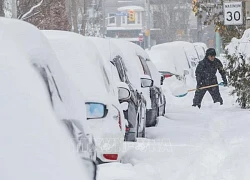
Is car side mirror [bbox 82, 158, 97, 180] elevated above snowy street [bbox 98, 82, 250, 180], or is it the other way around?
car side mirror [bbox 82, 158, 97, 180]

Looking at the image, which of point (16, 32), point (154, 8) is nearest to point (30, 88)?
point (16, 32)

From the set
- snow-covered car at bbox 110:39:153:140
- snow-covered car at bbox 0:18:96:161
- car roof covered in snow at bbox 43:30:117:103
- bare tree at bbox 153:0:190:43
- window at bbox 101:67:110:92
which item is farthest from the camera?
bare tree at bbox 153:0:190:43

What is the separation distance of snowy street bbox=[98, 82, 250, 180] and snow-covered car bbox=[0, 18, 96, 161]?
23cm

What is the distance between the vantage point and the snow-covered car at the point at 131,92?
356 inches

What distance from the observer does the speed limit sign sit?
16.9 meters

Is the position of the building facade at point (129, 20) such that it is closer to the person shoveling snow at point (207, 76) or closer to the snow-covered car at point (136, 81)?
the person shoveling snow at point (207, 76)

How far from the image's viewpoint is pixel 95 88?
6844 millimetres

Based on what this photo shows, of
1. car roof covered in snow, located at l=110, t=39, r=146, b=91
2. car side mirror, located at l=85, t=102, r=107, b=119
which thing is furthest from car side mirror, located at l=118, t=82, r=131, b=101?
car roof covered in snow, located at l=110, t=39, r=146, b=91

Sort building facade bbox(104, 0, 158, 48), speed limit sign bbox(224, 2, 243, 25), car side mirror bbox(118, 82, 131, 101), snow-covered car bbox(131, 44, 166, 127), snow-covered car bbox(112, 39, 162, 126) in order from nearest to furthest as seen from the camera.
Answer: car side mirror bbox(118, 82, 131, 101), snow-covered car bbox(112, 39, 162, 126), snow-covered car bbox(131, 44, 166, 127), speed limit sign bbox(224, 2, 243, 25), building facade bbox(104, 0, 158, 48)

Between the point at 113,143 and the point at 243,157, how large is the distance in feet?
7.61

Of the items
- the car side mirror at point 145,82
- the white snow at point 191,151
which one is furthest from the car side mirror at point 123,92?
the car side mirror at point 145,82

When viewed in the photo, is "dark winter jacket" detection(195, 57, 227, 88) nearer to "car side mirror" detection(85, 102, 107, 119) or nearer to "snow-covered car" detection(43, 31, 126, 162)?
"snow-covered car" detection(43, 31, 126, 162)

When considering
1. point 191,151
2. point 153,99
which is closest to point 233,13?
point 153,99

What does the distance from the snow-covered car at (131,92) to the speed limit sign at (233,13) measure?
269 inches
